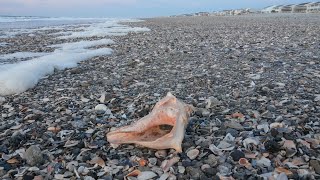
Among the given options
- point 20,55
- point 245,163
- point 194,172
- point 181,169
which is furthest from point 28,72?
point 245,163

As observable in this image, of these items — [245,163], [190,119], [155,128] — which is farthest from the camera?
[190,119]

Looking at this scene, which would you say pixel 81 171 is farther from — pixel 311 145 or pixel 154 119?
pixel 311 145

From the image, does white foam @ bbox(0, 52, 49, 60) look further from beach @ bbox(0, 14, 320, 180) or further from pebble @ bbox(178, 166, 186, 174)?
pebble @ bbox(178, 166, 186, 174)

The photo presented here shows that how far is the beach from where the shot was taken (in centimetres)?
283

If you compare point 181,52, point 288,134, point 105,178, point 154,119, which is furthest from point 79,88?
point 181,52

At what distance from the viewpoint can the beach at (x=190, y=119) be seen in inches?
111

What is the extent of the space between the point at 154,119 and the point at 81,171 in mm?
866

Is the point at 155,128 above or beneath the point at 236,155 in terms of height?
above

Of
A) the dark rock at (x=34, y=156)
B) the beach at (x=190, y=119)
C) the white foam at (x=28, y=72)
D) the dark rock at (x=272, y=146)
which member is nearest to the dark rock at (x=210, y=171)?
the beach at (x=190, y=119)

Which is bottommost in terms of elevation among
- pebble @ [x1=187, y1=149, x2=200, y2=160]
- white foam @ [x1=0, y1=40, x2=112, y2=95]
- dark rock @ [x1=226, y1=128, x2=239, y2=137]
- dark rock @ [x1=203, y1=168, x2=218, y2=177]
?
dark rock @ [x1=203, y1=168, x2=218, y2=177]

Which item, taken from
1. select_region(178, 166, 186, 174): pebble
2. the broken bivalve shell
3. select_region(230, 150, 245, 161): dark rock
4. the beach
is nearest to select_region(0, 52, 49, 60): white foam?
the beach

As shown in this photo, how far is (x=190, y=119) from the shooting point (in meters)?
3.81

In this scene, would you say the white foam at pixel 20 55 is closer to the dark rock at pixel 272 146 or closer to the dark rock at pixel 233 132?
the dark rock at pixel 233 132

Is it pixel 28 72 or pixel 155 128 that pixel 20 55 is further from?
pixel 155 128
